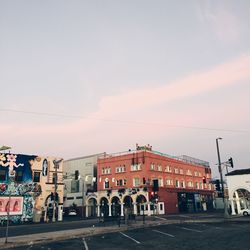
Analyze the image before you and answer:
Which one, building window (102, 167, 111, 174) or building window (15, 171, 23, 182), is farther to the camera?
building window (102, 167, 111, 174)

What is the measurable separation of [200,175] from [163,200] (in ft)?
70.9

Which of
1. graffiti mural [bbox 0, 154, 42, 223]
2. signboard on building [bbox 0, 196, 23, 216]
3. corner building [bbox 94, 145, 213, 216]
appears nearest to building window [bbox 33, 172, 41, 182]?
graffiti mural [bbox 0, 154, 42, 223]

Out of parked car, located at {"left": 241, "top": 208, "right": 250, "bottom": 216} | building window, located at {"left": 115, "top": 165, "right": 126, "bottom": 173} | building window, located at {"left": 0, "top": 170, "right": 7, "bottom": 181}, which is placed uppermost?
building window, located at {"left": 115, "top": 165, "right": 126, "bottom": 173}

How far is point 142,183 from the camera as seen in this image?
5450 cm

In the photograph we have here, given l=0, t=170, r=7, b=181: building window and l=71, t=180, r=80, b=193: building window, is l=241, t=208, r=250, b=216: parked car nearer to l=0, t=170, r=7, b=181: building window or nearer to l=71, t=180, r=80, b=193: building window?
l=0, t=170, r=7, b=181: building window

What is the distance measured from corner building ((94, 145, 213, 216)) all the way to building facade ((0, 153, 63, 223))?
985cm

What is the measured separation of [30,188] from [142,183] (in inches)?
813

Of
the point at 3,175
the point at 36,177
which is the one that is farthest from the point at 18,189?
the point at 36,177

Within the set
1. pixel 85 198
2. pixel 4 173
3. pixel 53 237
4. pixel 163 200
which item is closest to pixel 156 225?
pixel 53 237

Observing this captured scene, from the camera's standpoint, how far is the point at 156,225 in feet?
92.4

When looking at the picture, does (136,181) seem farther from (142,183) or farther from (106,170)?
(106,170)

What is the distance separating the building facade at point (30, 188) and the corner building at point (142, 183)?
985 cm

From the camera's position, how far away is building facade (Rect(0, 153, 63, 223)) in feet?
136

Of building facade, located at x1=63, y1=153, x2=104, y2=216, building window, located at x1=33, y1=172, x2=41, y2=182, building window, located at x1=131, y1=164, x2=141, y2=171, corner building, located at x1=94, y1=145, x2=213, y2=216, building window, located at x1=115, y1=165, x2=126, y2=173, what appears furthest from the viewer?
building facade, located at x1=63, y1=153, x2=104, y2=216
